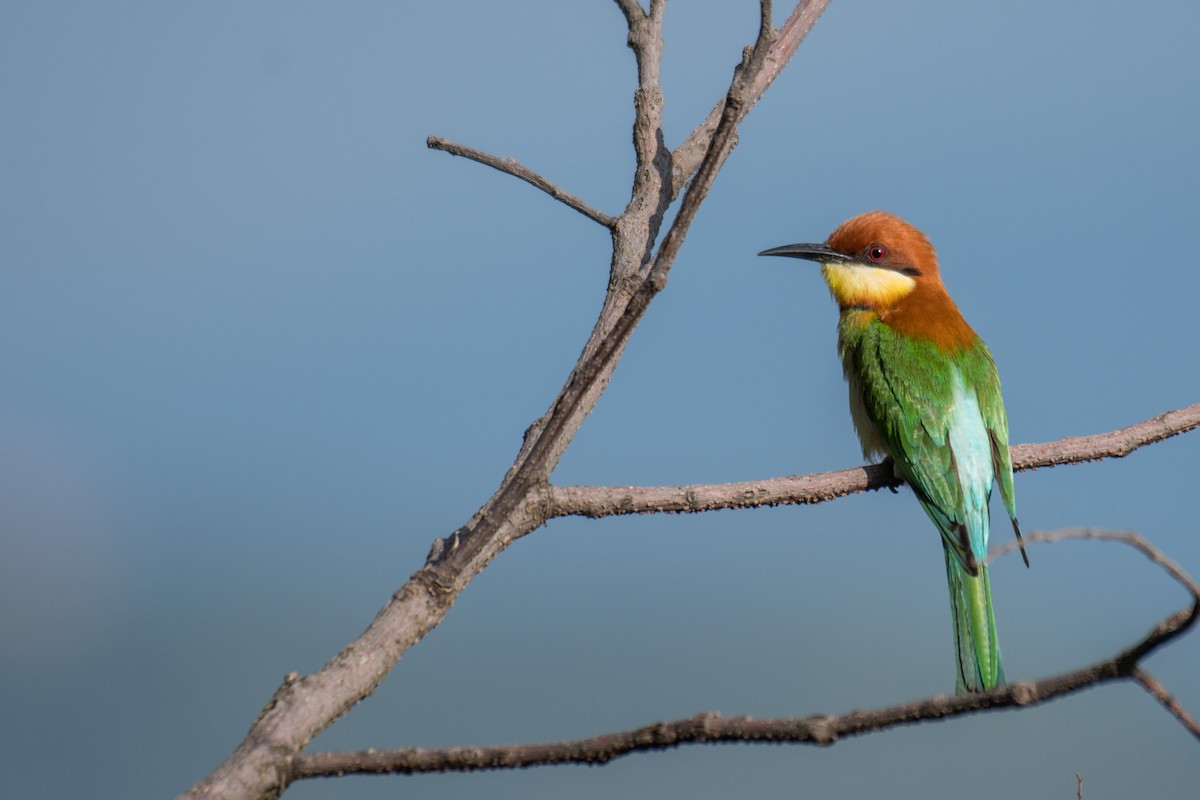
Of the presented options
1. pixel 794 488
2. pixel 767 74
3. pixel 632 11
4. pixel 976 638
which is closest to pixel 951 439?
pixel 976 638

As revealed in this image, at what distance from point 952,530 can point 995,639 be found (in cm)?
37

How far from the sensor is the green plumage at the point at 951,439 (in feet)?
10.3

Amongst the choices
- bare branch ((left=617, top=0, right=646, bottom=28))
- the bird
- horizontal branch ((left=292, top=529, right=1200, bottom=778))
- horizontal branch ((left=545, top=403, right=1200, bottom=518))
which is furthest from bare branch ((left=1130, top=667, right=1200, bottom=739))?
the bird

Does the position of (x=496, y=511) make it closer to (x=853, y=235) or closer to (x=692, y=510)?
(x=692, y=510)

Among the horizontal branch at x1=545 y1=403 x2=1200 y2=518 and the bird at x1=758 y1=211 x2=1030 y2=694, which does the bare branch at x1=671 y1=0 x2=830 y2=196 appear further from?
the bird at x1=758 y1=211 x2=1030 y2=694

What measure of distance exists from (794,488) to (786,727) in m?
1.11

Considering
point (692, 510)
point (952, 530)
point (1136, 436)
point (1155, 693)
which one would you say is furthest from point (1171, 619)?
point (952, 530)

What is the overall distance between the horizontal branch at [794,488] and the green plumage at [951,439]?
0.86 ft

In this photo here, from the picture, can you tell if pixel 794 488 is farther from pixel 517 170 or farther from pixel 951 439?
pixel 951 439

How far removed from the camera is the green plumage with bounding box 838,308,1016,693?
313 centimetres

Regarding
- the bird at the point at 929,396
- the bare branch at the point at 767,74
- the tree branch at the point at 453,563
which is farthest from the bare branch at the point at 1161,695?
the bird at the point at 929,396

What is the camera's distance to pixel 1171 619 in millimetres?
985

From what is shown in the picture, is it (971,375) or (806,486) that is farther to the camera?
(971,375)

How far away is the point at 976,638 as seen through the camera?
120 inches
